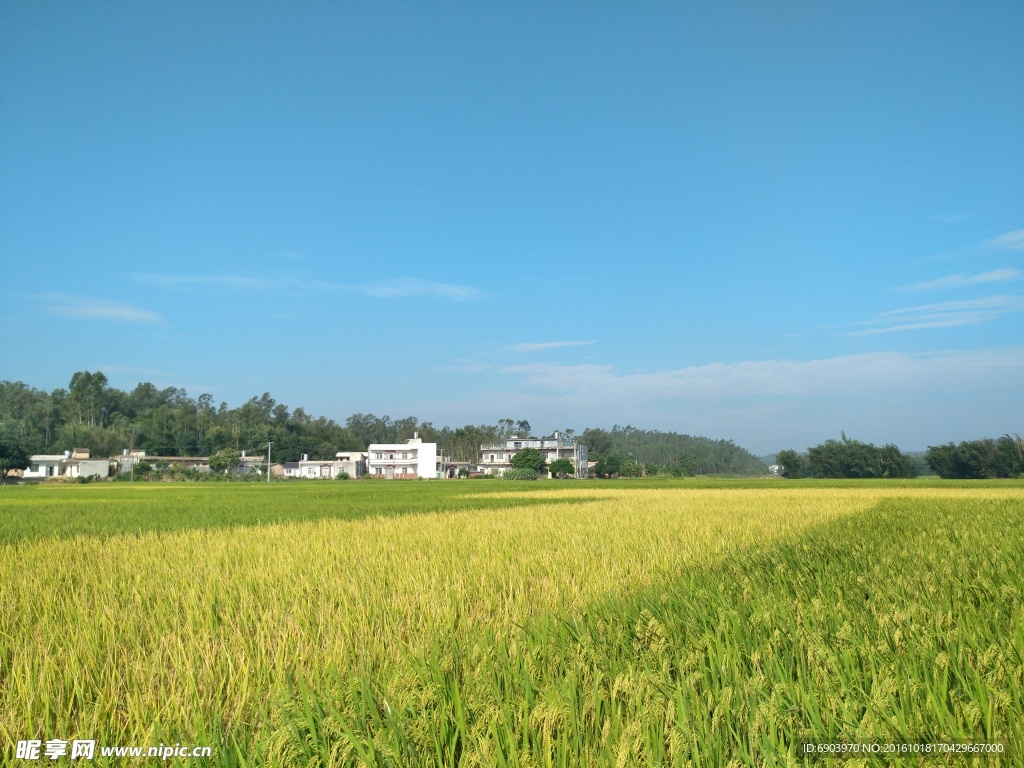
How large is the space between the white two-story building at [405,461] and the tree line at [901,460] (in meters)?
46.8

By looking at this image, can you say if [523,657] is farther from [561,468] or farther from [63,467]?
[63,467]

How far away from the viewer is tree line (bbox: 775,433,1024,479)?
65.4 metres

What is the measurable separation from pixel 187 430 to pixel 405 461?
4108 cm

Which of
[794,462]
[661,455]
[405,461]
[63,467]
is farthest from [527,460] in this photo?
[661,455]

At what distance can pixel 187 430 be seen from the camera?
102 meters

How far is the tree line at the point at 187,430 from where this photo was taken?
89.8m

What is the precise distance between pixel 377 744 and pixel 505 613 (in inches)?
75.4

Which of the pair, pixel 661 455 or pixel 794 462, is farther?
pixel 661 455

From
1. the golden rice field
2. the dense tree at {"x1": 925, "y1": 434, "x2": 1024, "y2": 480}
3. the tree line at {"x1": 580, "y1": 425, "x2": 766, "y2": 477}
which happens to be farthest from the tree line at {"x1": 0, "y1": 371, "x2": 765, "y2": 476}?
the golden rice field

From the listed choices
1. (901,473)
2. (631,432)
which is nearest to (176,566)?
(901,473)

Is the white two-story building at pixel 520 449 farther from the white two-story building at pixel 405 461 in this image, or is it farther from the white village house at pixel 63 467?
the white village house at pixel 63 467

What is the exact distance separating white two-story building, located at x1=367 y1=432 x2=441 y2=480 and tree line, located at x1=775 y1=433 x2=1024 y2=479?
4682cm

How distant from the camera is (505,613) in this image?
3645 mm

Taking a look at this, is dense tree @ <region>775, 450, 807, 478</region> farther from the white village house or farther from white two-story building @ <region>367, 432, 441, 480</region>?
the white village house
